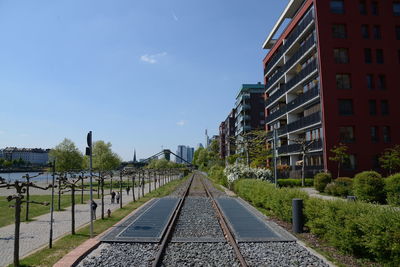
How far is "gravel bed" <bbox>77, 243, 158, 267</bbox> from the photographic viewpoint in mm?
8445

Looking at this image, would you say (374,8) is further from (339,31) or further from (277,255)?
(277,255)

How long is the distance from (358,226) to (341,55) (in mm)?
33962

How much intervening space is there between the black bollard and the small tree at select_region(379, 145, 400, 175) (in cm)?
2544

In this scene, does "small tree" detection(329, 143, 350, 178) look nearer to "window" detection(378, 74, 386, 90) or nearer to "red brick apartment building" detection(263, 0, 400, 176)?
"red brick apartment building" detection(263, 0, 400, 176)

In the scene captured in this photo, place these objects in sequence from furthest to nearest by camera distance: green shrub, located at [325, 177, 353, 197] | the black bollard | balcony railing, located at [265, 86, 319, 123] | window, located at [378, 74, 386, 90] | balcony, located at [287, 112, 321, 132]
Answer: balcony railing, located at [265, 86, 319, 123] < balcony, located at [287, 112, 321, 132] < window, located at [378, 74, 386, 90] < green shrub, located at [325, 177, 353, 197] < the black bollard

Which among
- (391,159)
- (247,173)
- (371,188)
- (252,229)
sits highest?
(391,159)

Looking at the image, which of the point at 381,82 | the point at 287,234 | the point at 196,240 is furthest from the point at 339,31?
the point at 196,240

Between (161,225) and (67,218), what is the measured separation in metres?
7.46

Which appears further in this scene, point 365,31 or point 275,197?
point 365,31

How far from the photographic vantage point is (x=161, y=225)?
1401 centimetres

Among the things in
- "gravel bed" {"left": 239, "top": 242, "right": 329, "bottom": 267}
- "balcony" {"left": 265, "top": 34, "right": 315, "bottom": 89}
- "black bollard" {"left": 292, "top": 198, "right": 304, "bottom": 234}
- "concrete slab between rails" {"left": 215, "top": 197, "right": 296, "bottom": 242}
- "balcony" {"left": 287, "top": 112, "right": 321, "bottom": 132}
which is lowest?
"concrete slab between rails" {"left": 215, "top": 197, "right": 296, "bottom": 242}

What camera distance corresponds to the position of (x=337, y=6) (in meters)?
38.7

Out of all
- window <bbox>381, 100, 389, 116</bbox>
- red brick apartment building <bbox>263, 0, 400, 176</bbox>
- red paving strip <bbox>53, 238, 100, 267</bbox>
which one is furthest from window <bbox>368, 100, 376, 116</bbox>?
red paving strip <bbox>53, 238, 100, 267</bbox>

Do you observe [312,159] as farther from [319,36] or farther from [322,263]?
[322,263]
